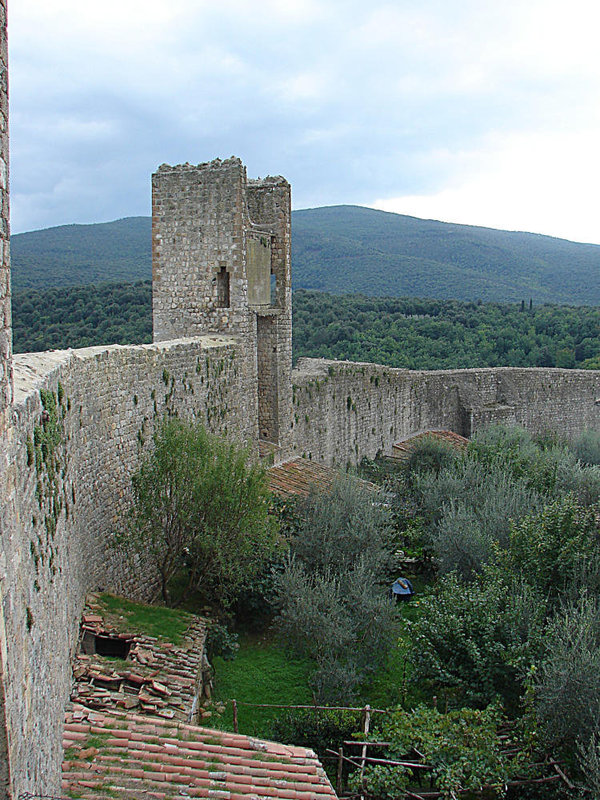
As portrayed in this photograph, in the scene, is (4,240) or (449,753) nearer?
(4,240)

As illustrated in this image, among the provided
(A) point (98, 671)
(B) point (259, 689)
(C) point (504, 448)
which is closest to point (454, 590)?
(B) point (259, 689)

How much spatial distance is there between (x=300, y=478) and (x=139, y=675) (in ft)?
22.4

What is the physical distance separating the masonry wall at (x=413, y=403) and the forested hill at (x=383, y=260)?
93.4ft

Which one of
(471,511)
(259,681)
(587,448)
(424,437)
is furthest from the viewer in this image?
(587,448)

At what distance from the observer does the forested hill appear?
59341 millimetres

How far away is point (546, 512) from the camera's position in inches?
407

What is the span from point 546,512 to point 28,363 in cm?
696

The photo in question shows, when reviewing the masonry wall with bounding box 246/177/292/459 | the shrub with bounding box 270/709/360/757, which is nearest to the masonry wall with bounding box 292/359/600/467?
the masonry wall with bounding box 246/177/292/459

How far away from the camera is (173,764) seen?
6105mm

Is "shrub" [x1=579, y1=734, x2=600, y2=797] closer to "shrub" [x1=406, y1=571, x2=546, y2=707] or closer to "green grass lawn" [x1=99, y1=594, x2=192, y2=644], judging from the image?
"shrub" [x1=406, y1=571, x2=546, y2=707]

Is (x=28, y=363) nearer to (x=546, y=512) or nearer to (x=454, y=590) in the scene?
(x=454, y=590)

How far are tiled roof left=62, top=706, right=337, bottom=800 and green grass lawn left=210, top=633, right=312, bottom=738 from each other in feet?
5.08

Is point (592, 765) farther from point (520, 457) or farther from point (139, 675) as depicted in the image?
point (520, 457)

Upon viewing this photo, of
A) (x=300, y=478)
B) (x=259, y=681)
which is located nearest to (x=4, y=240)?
(x=259, y=681)
